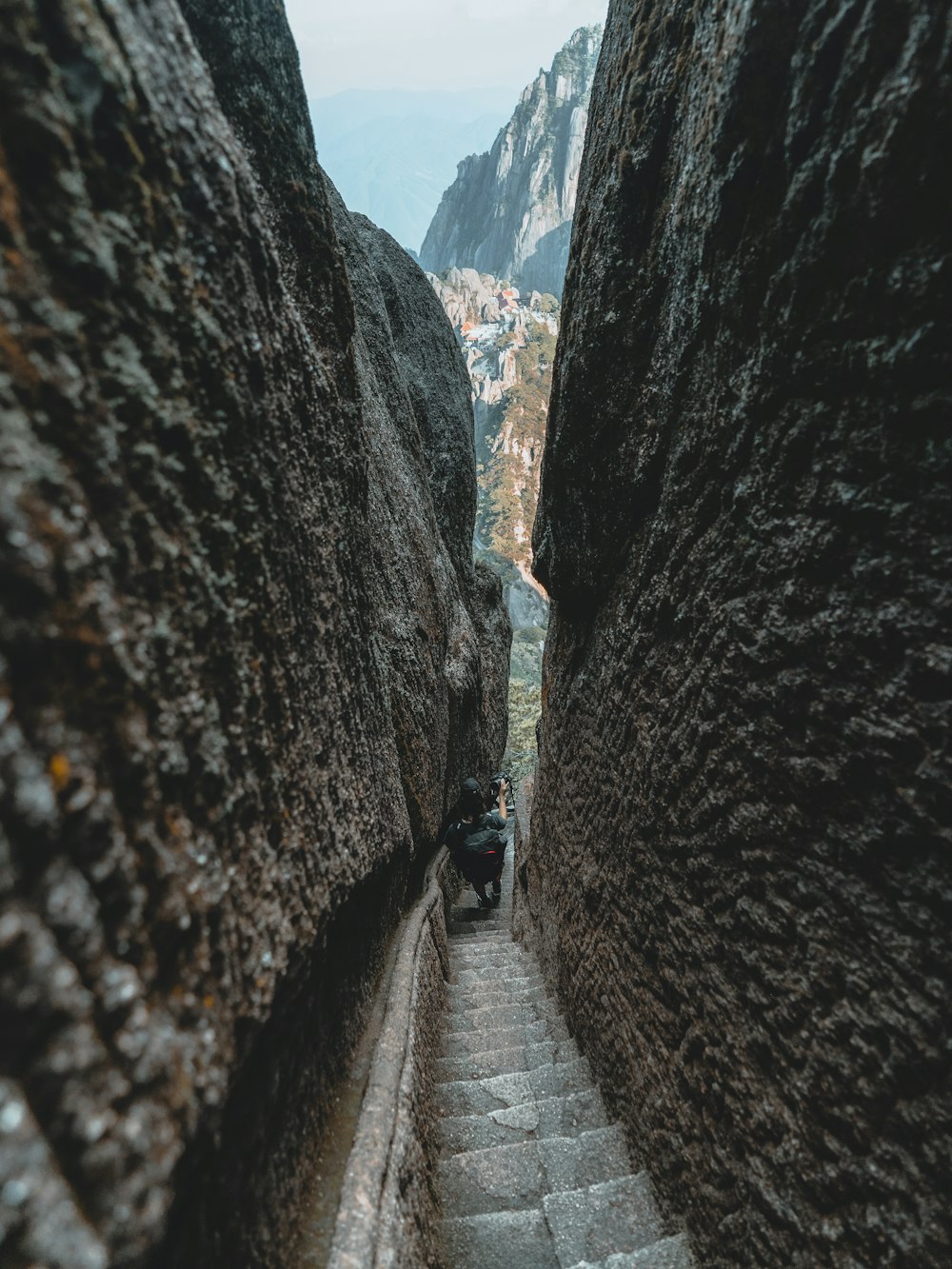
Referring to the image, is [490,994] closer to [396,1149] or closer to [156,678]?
[396,1149]

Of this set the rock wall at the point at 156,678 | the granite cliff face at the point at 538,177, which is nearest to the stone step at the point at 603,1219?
the rock wall at the point at 156,678

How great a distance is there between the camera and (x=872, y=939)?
5.34ft

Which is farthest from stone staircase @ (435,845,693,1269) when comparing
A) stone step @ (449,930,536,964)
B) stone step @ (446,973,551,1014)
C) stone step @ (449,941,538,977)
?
stone step @ (449,930,536,964)

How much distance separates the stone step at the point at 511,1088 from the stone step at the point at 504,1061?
0.07m

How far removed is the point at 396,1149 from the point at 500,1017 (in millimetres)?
2343

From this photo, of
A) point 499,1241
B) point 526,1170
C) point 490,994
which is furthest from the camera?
point 490,994

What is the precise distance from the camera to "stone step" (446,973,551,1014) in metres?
4.31

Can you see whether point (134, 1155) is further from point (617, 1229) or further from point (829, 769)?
point (617, 1229)

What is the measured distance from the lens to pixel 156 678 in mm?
1185

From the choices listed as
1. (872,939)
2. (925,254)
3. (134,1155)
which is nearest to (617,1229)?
(872,939)

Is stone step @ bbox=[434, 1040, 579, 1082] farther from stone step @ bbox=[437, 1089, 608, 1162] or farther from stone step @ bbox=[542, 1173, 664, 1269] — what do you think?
stone step @ bbox=[542, 1173, 664, 1269]

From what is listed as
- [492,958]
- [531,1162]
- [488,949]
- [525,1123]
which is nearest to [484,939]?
[488,949]

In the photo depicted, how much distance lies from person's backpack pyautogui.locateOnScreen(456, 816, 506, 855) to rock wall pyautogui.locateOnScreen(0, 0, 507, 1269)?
467cm

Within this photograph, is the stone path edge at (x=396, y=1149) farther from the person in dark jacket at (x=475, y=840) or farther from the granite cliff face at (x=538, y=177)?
the granite cliff face at (x=538, y=177)
